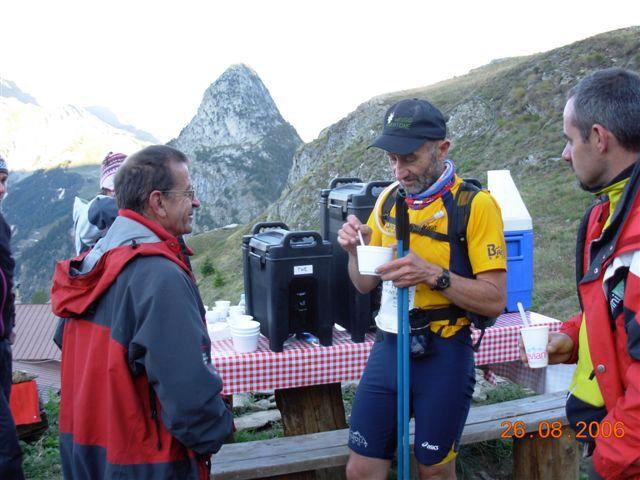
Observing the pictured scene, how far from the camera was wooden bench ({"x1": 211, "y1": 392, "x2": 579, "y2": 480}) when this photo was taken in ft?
11.3

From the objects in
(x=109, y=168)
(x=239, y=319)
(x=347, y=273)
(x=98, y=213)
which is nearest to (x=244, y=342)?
(x=239, y=319)

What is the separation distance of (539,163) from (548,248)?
12.9 m

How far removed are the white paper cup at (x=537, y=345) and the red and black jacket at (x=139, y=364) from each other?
3.79 feet

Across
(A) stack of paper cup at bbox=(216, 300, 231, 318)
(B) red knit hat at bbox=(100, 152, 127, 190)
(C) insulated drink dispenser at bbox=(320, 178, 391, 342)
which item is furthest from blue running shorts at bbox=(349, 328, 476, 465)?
(B) red knit hat at bbox=(100, 152, 127, 190)

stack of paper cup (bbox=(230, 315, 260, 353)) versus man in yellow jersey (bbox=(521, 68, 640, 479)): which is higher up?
man in yellow jersey (bbox=(521, 68, 640, 479))

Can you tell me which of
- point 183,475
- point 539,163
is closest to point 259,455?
point 183,475

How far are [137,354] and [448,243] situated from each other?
1.46 meters

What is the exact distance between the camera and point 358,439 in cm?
292

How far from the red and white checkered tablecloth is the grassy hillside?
6439 millimetres

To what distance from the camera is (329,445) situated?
363cm

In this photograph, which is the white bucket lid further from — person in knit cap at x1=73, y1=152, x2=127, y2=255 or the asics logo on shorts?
person in knit cap at x1=73, y1=152, x2=127, y2=255

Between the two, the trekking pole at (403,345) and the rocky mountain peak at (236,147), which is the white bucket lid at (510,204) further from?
the rocky mountain peak at (236,147)

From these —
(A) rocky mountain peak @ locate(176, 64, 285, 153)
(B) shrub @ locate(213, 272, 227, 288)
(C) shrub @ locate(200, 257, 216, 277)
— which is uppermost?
(A) rocky mountain peak @ locate(176, 64, 285, 153)

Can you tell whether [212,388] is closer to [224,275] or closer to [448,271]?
[448,271]
